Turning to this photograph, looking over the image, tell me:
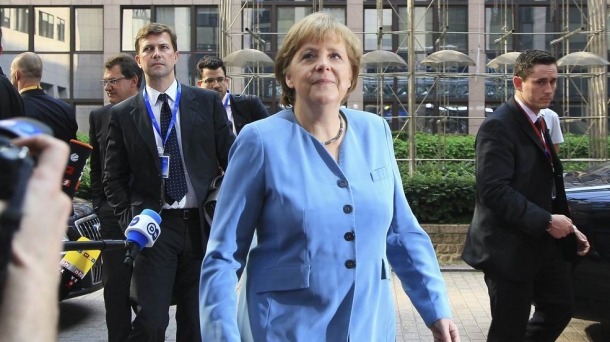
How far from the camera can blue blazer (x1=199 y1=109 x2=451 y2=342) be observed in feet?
9.94

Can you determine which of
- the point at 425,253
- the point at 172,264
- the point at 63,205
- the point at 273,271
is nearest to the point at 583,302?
the point at 172,264

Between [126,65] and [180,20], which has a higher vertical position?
[180,20]

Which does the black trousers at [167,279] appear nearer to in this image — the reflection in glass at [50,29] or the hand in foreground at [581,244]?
the hand in foreground at [581,244]

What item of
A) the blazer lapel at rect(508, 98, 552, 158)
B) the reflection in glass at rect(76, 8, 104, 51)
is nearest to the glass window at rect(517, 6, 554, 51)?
the reflection in glass at rect(76, 8, 104, 51)

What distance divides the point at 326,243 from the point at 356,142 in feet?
1.40

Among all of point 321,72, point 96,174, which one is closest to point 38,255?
point 321,72

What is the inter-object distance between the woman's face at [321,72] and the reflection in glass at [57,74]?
2993cm

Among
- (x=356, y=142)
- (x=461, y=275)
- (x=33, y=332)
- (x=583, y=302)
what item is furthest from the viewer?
(x=461, y=275)

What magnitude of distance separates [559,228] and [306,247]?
2.65 m

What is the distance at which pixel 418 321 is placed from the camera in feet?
27.5

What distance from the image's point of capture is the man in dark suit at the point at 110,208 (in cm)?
593

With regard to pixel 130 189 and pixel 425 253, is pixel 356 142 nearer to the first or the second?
pixel 425 253

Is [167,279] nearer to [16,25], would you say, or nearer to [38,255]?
[38,255]

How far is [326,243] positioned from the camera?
3.04 metres
